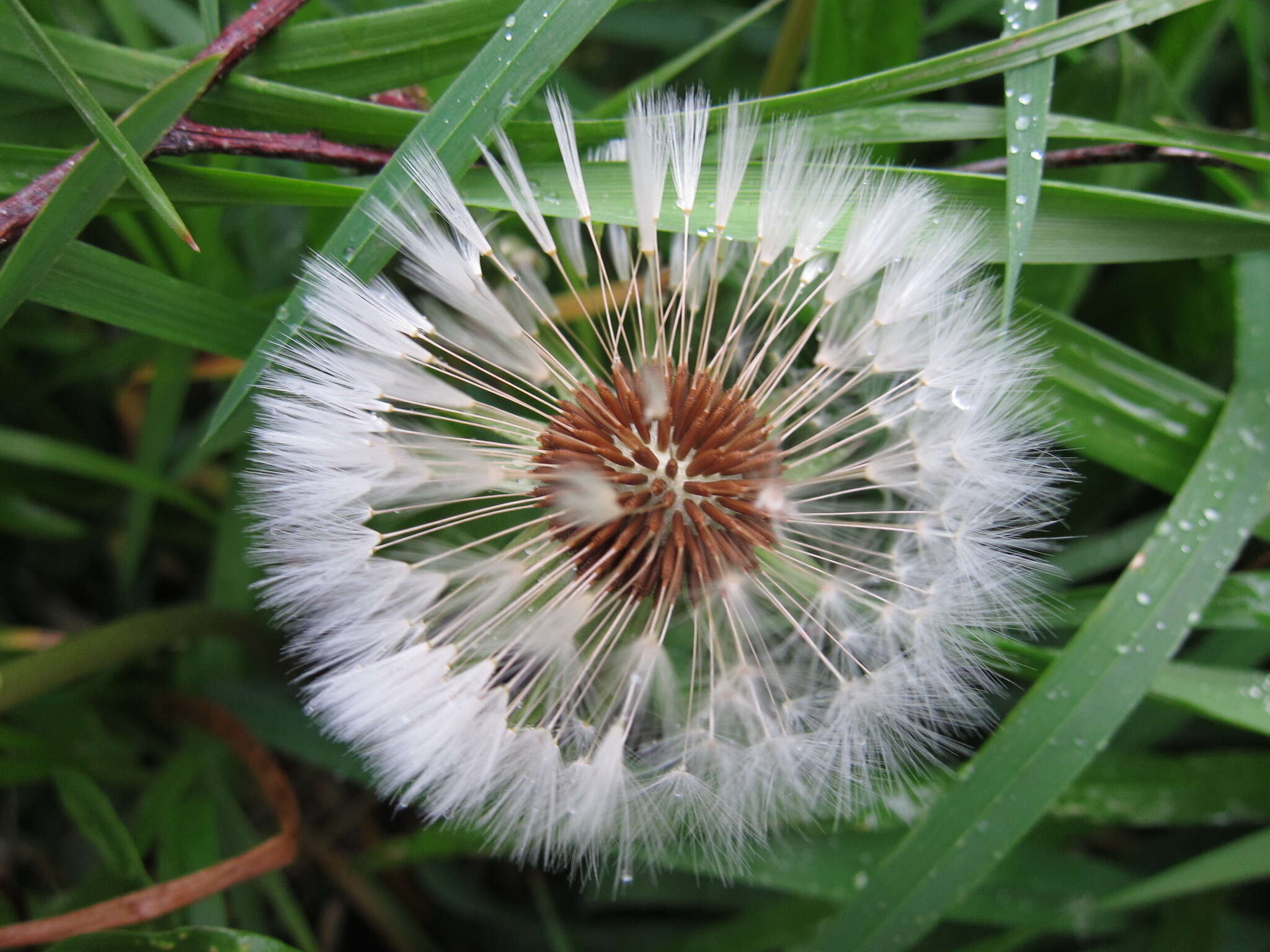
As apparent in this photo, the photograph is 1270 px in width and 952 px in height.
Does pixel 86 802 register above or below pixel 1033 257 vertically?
below

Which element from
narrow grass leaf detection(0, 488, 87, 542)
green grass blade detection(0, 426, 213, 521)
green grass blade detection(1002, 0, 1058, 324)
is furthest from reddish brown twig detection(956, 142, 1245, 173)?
narrow grass leaf detection(0, 488, 87, 542)

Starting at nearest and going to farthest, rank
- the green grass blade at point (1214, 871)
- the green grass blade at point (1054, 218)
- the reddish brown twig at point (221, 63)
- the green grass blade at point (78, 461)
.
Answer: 1. the reddish brown twig at point (221, 63)
2. the green grass blade at point (1054, 218)
3. the green grass blade at point (1214, 871)
4. the green grass blade at point (78, 461)

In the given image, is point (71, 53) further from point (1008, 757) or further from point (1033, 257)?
point (1008, 757)

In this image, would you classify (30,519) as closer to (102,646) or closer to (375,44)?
(102,646)

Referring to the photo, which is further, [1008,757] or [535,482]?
[1008,757]

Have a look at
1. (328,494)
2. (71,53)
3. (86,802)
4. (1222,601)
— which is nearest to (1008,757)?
(1222,601)

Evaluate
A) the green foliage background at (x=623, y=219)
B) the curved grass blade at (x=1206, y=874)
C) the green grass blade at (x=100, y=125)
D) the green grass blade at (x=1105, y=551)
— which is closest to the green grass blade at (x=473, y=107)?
the green foliage background at (x=623, y=219)

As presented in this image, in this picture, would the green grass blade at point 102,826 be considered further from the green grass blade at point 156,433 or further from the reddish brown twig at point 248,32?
the reddish brown twig at point 248,32
